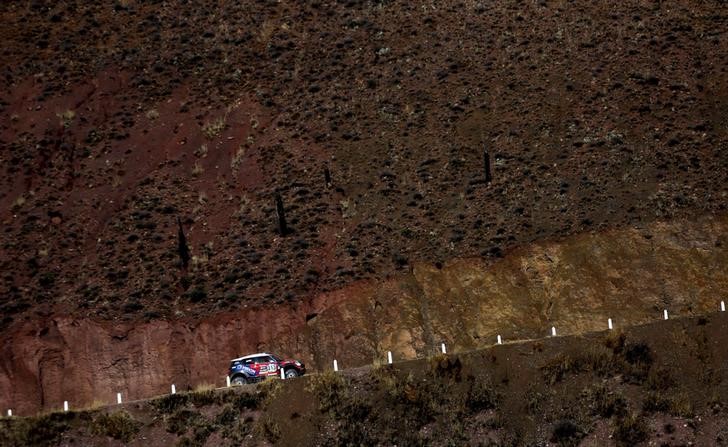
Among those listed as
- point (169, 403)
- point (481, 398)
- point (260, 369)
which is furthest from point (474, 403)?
point (169, 403)

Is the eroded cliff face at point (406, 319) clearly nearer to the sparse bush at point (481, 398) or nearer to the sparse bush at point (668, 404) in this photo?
the sparse bush at point (481, 398)

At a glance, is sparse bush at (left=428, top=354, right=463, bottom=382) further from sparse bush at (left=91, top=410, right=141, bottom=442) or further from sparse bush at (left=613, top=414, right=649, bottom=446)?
sparse bush at (left=91, top=410, right=141, bottom=442)

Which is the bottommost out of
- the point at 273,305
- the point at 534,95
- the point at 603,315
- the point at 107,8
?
the point at 603,315

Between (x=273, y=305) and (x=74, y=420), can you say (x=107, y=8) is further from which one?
(x=74, y=420)

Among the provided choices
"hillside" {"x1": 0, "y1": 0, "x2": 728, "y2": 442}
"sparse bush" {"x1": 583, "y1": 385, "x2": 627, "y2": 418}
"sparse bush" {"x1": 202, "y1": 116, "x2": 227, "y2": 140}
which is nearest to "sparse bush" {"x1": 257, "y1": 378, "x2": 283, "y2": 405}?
"hillside" {"x1": 0, "y1": 0, "x2": 728, "y2": 442}

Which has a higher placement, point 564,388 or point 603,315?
point 603,315

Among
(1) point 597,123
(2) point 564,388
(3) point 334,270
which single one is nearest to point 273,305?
(3) point 334,270
